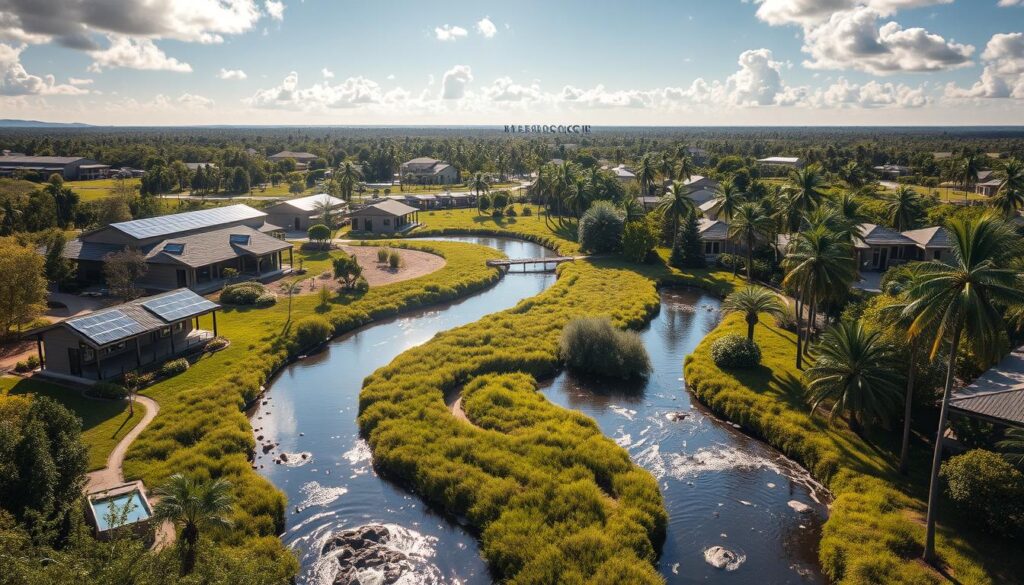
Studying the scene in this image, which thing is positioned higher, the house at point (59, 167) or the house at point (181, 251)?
the house at point (59, 167)

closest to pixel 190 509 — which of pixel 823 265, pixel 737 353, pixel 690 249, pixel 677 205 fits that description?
pixel 737 353

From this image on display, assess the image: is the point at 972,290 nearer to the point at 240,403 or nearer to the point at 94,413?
the point at 240,403

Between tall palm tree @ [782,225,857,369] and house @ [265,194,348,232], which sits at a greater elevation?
tall palm tree @ [782,225,857,369]

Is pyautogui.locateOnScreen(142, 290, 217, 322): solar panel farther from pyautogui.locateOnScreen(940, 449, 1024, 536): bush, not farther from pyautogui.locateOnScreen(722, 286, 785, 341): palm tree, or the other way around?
pyautogui.locateOnScreen(940, 449, 1024, 536): bush

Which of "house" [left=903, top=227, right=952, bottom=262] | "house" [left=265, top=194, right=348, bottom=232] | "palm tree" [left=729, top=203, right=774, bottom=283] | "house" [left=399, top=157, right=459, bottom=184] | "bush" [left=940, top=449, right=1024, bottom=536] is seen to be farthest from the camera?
"house" [left=399, top=157, right=459, bottom=184]

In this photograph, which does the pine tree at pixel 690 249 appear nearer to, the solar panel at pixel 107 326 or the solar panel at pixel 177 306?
the solar panel at pixel 177 306

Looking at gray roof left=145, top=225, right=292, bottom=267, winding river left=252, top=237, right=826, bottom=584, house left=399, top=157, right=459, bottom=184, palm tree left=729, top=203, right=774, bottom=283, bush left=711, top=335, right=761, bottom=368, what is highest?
house left=399, top=157, right=459, bottom=184

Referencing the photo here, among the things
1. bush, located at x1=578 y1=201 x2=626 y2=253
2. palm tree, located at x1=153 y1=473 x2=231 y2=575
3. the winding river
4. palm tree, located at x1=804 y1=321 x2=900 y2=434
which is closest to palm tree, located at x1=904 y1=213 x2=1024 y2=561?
the winding river

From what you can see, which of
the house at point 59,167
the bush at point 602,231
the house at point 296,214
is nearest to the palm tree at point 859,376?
the bush at point 602,231
